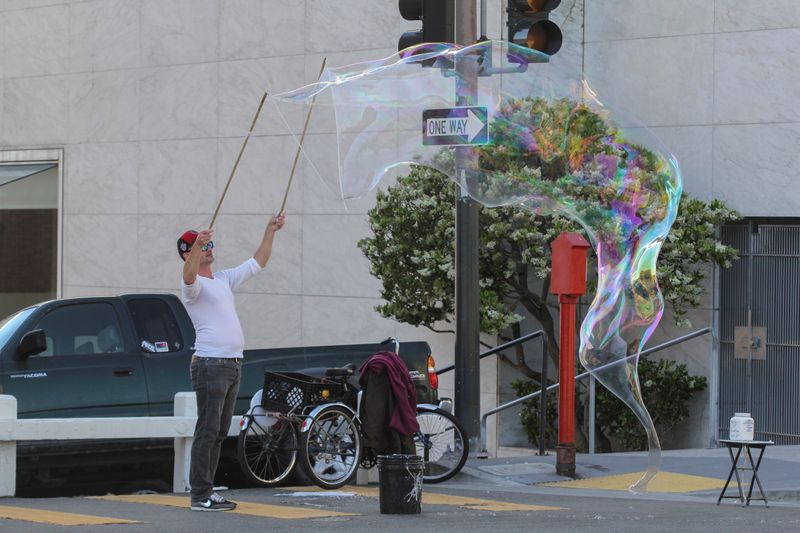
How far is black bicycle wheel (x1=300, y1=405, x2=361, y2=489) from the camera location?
11.4m

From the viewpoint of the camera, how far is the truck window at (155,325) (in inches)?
495

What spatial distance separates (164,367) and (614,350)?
4.27 m

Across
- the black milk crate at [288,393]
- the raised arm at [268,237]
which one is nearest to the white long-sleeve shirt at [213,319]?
the raised arm at [268,237]

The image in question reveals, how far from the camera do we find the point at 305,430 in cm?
1145

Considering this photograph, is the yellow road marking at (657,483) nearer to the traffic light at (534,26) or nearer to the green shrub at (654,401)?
the traffic light at (534,26)

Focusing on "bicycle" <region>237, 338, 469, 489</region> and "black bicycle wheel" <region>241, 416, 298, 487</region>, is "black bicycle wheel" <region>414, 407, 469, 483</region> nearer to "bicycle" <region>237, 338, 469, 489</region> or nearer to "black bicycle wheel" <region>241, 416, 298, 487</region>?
"bicycle" <region>237, 338, 469, 489</region>

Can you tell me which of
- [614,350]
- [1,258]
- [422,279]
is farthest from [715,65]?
[1,258]

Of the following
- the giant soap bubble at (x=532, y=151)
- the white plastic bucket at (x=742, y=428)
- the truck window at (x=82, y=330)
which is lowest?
the white plastic bucket at (x=742, y=428)

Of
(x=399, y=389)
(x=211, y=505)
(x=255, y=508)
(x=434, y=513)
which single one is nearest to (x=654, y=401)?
(x=399, y=389)

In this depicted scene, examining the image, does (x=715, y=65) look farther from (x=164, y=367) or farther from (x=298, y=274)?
(x=164, y=367)

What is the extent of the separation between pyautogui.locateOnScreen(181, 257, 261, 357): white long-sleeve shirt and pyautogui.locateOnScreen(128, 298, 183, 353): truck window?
2.89 metres

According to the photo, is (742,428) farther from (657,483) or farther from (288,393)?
(288,393)

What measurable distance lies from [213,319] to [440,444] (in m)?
3.44

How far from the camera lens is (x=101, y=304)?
1264cm
